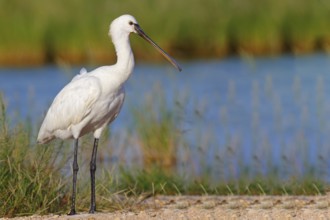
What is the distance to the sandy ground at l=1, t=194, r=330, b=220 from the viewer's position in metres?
8.13

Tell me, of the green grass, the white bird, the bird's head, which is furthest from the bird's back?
the bird's head

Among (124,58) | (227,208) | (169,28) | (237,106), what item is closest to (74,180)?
(124,58)

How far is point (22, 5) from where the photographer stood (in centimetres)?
2636

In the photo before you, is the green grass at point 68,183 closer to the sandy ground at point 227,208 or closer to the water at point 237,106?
the sandy ground at point 227,208

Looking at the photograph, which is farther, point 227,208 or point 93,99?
point 93,99

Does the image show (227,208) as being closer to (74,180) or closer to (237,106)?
(74,180)

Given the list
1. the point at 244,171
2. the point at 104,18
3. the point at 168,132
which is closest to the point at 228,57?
the point at 104,18

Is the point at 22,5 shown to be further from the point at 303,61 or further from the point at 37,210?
the point at 37,210

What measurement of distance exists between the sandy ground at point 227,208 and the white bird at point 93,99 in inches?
24.5

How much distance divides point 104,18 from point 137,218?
1721 centimetres

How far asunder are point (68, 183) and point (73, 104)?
1.02 metres

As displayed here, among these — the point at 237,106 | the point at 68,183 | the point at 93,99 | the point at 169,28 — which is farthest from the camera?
the point at 169,28

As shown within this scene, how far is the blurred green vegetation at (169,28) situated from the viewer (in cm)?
2458

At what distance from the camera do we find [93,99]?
29.1ft
